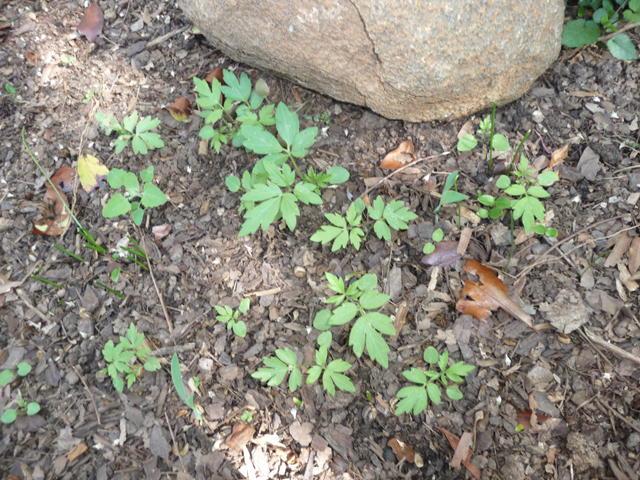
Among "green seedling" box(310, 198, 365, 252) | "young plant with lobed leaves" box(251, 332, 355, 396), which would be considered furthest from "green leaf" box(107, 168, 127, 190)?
"young plant with lobed leaves" box(251, 332, 355, 396)

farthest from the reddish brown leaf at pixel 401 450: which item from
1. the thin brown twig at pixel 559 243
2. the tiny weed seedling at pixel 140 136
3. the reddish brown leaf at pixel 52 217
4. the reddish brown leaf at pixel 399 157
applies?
the reddish brown leaf at pixel 52 217

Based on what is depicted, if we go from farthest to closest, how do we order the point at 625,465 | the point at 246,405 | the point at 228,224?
the point at 228,224, the point at 246,405, the point at 625,465

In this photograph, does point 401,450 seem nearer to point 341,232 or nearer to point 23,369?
point 341,232

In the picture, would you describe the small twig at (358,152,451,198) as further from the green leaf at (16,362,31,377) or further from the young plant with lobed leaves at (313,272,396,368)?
the green leaf at (16,362,31,377)

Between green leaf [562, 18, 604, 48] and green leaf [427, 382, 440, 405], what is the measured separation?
1.93 metres

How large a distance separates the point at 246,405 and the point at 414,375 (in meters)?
0.77

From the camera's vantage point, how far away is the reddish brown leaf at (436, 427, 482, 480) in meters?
1.62

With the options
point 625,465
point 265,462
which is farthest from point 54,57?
point 625,465

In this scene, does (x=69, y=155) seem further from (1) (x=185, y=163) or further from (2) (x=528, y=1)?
(2) (x=528, y=1)

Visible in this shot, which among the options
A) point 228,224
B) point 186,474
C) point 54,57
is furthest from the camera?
point 54,57

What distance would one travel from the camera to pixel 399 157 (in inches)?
84.0

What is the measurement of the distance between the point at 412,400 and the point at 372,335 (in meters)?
0.32

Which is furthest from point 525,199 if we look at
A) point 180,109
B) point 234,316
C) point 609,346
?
point 180,109

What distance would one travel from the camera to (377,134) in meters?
2.21
